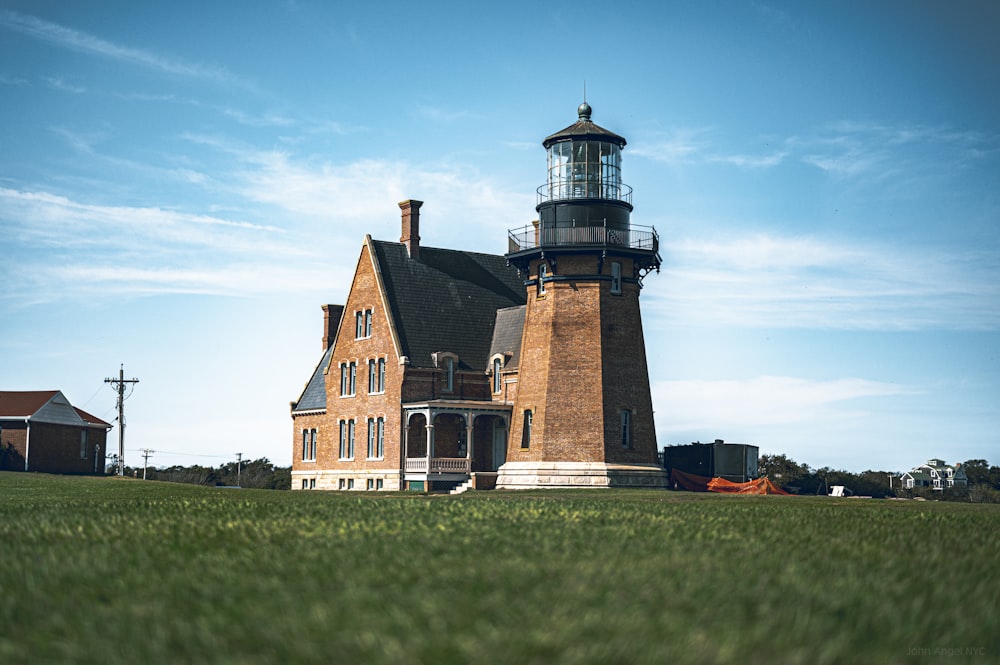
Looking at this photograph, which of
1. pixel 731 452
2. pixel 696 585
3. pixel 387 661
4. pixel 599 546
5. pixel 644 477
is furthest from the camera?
pixel 731 452

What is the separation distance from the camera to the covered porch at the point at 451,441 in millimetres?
48000

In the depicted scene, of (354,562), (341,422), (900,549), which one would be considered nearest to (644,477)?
(341,422)

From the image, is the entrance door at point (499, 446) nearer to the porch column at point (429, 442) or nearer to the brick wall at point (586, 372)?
the porch column at point (429, 442)

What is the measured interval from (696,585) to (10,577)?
684 centimetres

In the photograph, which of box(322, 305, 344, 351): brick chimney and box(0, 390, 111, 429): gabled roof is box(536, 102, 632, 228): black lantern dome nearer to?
box(322, 305, 344, 351): brick chimney

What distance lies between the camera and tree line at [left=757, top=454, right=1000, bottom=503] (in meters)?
53.8

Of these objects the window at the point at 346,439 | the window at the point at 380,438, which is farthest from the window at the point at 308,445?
the window at the point at 380,438

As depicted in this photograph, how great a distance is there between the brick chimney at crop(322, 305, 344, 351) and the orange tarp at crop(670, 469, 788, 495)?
21466 millimetres

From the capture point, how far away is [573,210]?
149 feet

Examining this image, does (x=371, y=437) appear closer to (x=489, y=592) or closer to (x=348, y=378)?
(x=348, y=378)

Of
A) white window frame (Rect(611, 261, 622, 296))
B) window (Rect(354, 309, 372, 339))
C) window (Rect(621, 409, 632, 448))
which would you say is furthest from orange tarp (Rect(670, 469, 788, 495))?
window (Rect(354, 309, 372, 339))

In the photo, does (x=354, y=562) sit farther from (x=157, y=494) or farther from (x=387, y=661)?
(x=157, y=494)

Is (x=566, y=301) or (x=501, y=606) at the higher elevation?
(x=566, y=301)

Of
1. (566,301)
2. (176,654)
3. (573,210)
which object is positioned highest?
(573,210)
